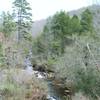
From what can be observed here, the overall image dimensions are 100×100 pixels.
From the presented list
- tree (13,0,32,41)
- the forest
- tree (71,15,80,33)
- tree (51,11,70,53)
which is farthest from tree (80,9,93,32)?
tree (13,0,32,41)

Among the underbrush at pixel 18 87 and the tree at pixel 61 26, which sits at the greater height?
the tree at pixel 61 26

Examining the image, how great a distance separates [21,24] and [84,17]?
628 cm

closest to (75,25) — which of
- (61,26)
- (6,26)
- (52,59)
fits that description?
(61,26)

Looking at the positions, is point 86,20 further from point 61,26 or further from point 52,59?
point 52,59

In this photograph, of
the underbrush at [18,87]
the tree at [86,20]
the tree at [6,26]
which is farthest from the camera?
the tree at [86,20]

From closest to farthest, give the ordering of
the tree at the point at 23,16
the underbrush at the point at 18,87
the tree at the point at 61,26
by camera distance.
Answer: the underbrush at the point at 18,87
the tree at the point at 61,26
the tree at the point at 23,16

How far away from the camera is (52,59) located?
760 inches

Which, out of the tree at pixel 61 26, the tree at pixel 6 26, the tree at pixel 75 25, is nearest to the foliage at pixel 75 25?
the tree at pixel 75 25

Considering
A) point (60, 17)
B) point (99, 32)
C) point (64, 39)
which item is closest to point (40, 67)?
point (64, 39)

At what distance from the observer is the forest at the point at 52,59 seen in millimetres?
9617

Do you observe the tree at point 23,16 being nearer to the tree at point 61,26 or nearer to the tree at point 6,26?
the tree at point 61,26

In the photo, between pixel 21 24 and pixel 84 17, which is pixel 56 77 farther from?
pixel 21 24

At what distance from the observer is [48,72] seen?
18.4 meters

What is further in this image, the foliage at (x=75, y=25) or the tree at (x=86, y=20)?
the tree at (x=86, y=20)
